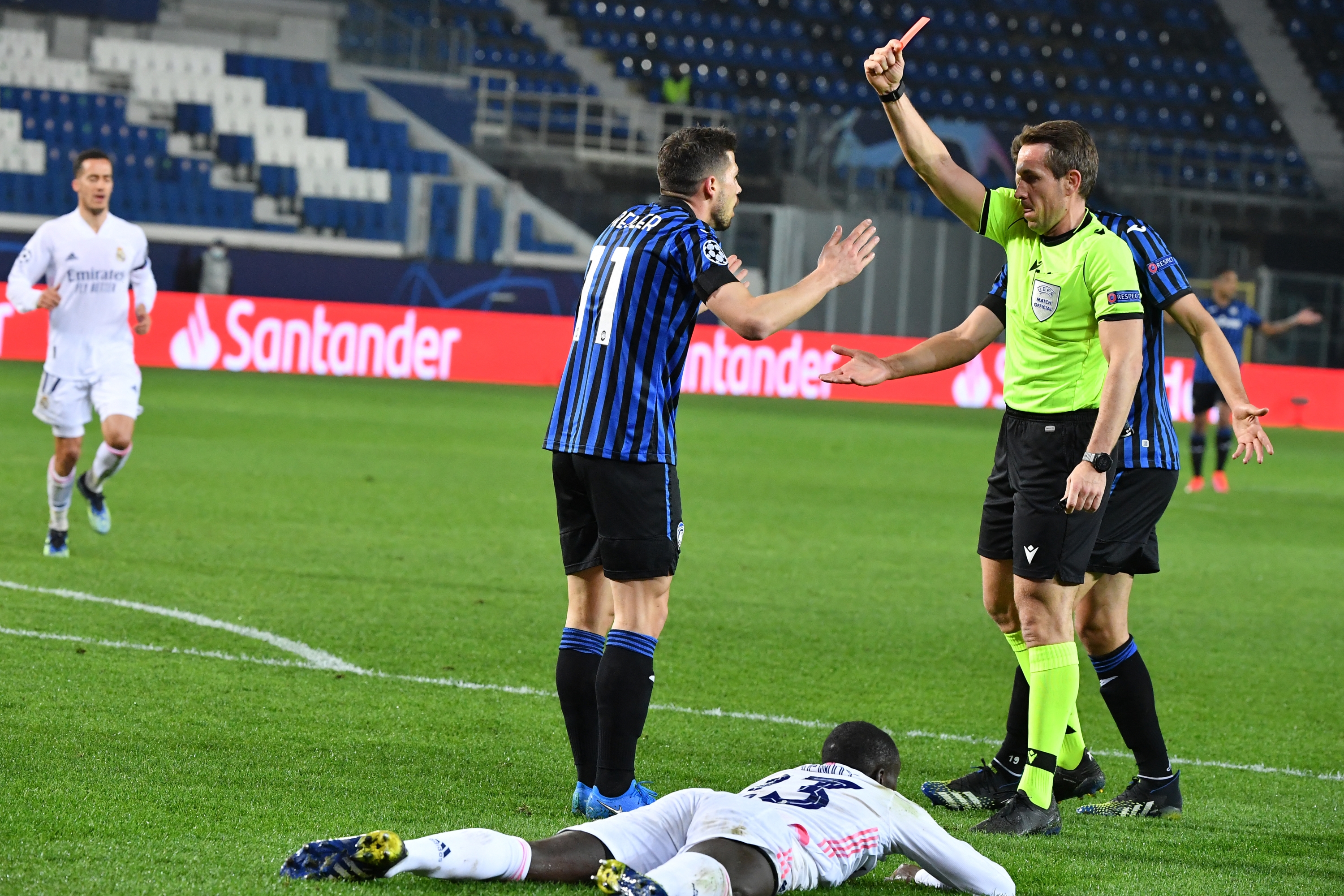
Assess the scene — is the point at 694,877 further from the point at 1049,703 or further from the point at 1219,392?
the point at 1219,392

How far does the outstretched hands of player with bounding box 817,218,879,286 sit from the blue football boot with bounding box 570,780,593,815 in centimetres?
153

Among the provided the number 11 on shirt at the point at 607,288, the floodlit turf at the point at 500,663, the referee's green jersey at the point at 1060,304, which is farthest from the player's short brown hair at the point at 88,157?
the referee's green jersey at the point at 1060,304

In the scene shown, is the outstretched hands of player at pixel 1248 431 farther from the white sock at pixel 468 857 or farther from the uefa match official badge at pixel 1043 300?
the white sock at pixel 468 857

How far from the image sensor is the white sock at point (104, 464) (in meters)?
8.91

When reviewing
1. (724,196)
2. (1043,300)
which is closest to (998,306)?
(1043,300)

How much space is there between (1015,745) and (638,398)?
170cm

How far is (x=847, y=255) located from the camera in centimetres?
441

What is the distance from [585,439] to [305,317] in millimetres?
18603

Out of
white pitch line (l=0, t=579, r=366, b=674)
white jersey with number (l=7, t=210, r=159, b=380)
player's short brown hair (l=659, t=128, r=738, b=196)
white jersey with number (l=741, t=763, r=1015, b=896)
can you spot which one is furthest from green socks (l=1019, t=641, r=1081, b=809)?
white jersey with number (l=7, t=210, r=159, b=380)

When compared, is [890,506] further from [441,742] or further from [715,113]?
[715,113]

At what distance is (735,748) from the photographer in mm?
5340

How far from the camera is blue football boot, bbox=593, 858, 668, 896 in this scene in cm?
331

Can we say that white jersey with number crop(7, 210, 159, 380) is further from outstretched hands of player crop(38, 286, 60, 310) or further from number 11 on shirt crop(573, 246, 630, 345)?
number 11 on shirt crop(573, 246, 630, 345)

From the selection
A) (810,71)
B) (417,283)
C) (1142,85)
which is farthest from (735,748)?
(1142,85)
